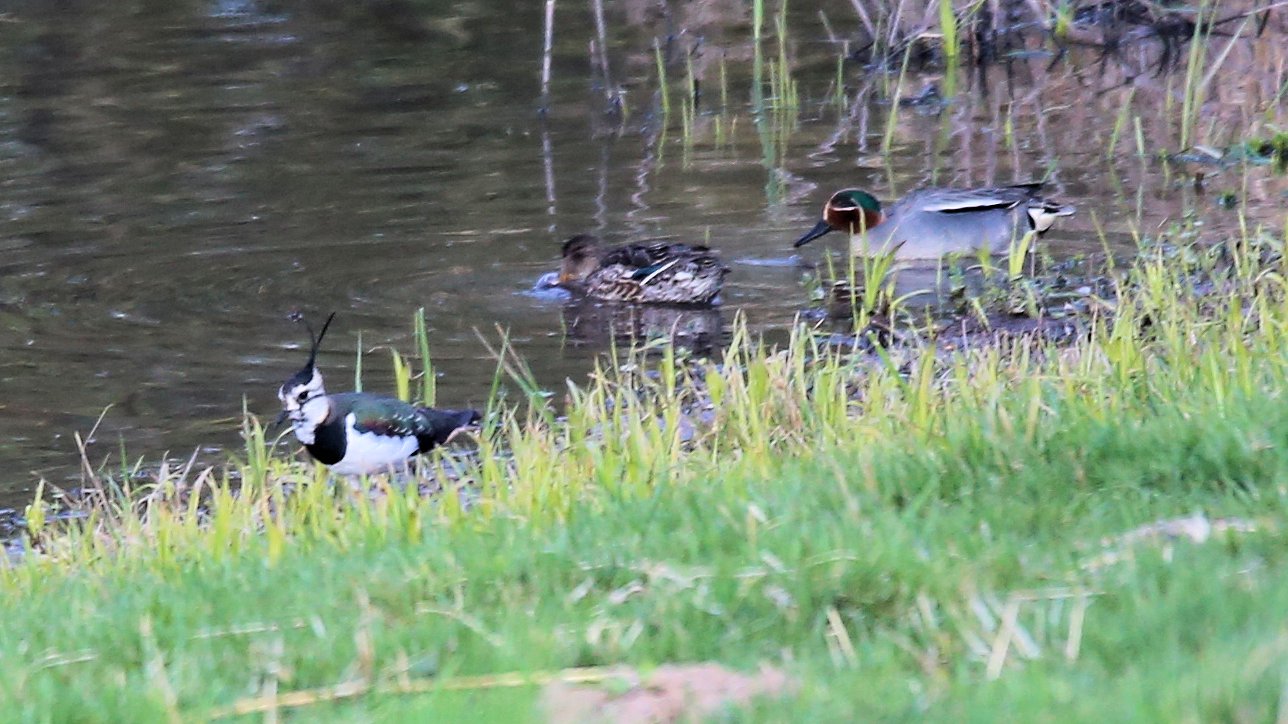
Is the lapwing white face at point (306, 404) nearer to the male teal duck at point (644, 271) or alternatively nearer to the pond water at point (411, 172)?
the pond water at point (411, 172)

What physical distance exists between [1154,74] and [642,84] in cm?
442

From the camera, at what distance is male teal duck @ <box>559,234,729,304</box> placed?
1009cm

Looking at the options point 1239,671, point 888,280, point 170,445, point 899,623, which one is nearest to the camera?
point 1239,671

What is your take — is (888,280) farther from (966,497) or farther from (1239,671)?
(1239,671)

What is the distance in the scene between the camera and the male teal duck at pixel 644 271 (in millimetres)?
10094

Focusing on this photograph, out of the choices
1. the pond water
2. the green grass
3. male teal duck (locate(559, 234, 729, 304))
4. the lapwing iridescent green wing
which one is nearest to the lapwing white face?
the lapwing iridescent green wing

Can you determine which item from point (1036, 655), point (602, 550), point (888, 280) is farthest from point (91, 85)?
point (1036, 655)

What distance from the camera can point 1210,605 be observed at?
3291 mm

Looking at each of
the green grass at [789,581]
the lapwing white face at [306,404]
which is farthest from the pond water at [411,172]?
the green grass at [789,581]

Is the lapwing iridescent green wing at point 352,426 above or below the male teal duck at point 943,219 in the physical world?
above

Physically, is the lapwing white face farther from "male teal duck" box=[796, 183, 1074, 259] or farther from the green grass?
"male teal duck" box=[796, 183, 1074, 259]

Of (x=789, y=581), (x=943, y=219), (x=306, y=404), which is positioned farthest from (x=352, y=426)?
(x=943, y=219)

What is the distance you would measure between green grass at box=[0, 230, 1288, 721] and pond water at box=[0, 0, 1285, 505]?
3372 millimetres

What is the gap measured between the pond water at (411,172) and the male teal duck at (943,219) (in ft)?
0.97
